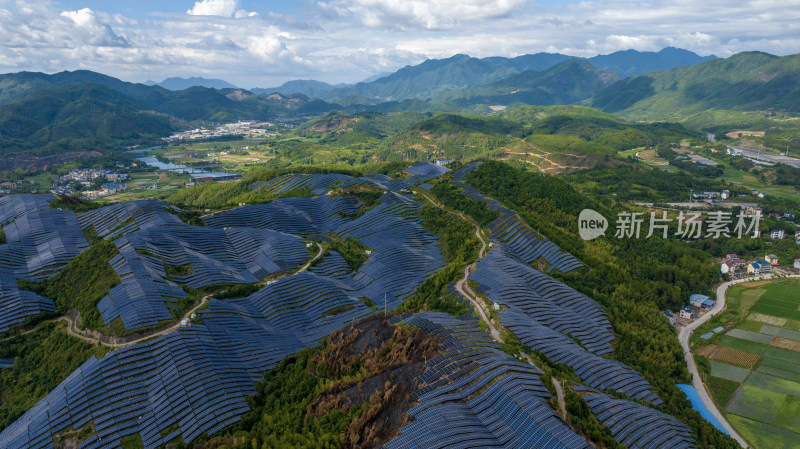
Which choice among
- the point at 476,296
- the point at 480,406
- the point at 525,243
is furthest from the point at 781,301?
the point at 480,406

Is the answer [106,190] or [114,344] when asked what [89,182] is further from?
[114,344]

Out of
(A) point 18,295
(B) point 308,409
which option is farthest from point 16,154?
(B) point 308,409

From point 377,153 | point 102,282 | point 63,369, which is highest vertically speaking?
point 102,282

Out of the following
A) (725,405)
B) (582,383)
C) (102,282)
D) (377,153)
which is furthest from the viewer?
(377,153)

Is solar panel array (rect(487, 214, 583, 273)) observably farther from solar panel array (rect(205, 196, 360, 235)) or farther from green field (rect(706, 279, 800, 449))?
solar panel array (rect(205, 196, 360, 235))

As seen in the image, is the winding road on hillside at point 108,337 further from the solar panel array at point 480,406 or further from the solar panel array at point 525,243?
the solar panel array at point 525,243

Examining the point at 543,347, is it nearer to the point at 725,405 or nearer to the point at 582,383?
the point at 582,383

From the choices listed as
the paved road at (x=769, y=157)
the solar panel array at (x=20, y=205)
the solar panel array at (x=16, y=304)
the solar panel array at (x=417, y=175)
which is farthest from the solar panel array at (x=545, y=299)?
the paved road at (x=769, y=157)
